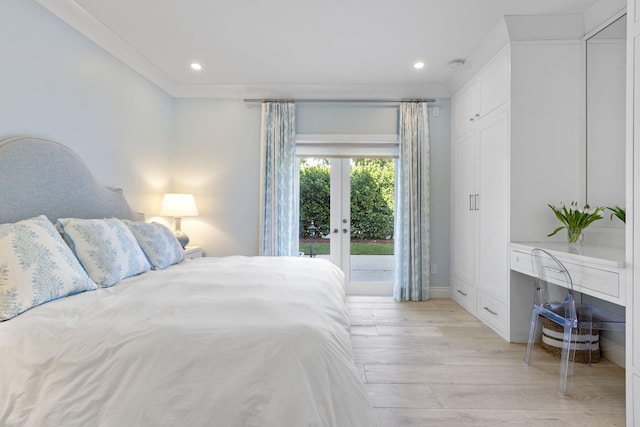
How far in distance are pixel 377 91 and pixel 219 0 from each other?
2256mm

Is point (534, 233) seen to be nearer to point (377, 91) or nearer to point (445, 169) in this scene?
point (445, 169)

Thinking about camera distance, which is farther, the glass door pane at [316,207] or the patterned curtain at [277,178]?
the glass door pane at [316,207]

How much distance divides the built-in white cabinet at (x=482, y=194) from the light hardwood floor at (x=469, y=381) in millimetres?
442

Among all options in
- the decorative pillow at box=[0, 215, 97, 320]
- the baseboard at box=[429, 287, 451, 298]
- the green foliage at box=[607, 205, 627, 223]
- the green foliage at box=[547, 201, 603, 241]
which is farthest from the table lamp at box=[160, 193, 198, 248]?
the green foliage at box=[607, 205, 627, 223]

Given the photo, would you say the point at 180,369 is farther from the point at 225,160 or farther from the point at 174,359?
the point at 225,160

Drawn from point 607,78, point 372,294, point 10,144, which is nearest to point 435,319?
point 372,294

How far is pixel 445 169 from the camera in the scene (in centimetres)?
432

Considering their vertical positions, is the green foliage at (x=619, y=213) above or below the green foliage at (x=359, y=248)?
above

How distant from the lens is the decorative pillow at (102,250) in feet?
6.45

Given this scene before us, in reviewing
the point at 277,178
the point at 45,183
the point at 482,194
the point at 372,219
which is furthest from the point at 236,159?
the point at 482,194

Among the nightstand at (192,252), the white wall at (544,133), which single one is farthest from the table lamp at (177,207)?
the white wall at (544,133)

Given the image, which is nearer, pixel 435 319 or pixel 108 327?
pixel 108 327

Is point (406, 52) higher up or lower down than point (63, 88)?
higher up

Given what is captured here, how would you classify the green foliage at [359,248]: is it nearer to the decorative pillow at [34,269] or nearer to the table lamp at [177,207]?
the table lamp at [177,207]
